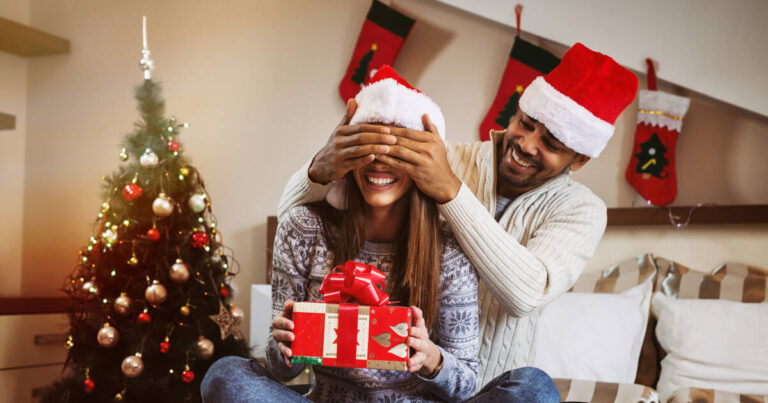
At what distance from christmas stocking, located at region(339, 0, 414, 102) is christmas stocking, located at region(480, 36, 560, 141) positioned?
50 cm

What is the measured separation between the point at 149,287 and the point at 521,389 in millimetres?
1475

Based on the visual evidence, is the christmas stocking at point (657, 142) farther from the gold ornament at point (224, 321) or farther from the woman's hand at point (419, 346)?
the gold ornament at point (224, 321)

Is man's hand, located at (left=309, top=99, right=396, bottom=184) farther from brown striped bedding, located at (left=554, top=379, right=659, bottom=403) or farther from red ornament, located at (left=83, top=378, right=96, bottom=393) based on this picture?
red ornament, located at (left=83, top=378, right=96, bottom=393)

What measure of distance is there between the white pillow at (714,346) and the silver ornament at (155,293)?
5.52 ft

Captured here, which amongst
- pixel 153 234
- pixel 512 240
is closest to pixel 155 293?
pixel 153 234

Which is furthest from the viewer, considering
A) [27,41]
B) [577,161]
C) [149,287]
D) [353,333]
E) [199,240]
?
[27,41]

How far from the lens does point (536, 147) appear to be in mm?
1448

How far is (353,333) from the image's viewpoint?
102cm

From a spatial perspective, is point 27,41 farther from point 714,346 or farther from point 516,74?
point 714,346

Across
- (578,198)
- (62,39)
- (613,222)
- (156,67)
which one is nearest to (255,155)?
(156,67)

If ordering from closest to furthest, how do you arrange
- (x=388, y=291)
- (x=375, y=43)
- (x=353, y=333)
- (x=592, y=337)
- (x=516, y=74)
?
1. (x=353, y=333)
2. (x=388, y=291)
3. (x=592, y=337)
4. (x=516, y=74)
5. (x=375, y=43)

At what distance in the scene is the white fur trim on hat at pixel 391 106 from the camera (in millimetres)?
1135

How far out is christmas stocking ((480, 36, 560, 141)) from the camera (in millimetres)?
2328

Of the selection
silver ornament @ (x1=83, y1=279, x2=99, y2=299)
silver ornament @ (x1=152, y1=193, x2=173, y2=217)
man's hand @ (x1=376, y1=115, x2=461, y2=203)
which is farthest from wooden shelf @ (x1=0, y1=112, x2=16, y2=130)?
man's hand @ (x1=376, y1=115, x2=461, y2=203)
